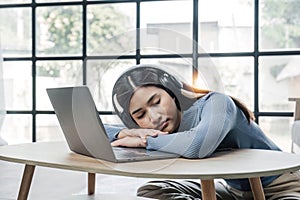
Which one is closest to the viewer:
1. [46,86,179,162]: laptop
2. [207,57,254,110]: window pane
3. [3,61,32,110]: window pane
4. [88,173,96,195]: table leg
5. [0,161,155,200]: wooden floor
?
[46,86,179,162]: laptop

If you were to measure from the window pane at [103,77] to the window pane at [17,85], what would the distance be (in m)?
3.42

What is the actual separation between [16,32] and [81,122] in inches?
143

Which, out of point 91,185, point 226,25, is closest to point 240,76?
point 226,25

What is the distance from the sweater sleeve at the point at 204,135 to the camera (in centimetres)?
99

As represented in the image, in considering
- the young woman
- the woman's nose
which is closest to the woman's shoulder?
the young woman

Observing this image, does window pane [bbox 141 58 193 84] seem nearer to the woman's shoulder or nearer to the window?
the woman's shoulder

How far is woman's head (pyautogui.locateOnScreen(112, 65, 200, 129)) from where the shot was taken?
41.8 inches

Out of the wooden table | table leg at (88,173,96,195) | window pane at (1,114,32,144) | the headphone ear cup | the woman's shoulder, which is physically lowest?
window pane at (1,114,32,144)

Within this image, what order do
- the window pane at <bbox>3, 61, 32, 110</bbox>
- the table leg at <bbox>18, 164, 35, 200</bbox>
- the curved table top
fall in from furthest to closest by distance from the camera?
1. the window pane at <bbox>3, 61, 32, 110</bbox>
2. the table leg at <bbox>18, 164, 35, 200</bbox>
3. the curved table top

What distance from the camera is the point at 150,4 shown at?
4.09 meters

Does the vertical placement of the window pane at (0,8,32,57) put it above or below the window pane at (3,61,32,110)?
above

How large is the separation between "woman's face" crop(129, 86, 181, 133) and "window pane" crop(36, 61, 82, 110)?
130 inches

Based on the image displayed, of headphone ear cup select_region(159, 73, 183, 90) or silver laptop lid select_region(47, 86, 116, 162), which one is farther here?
headphone ear cup select_region(159, 73, 183, 90)

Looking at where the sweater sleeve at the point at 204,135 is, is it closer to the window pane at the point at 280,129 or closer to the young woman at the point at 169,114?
the young woman at the point at 169,114
